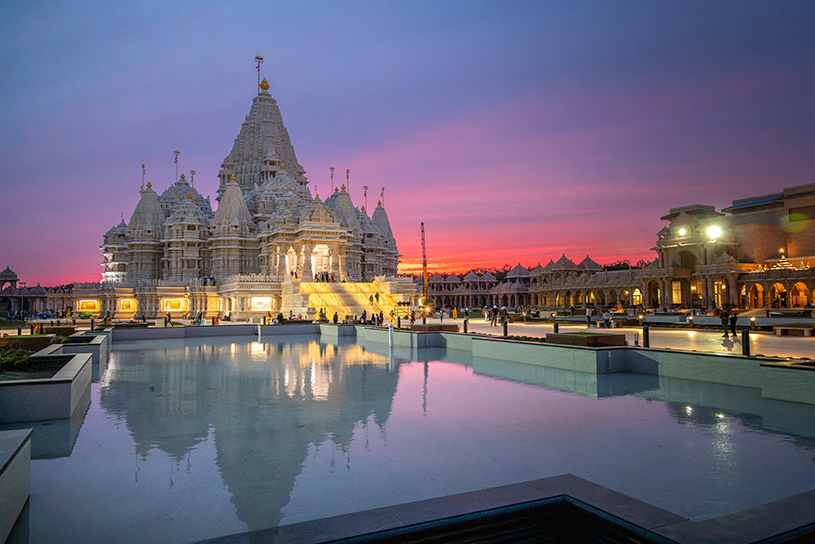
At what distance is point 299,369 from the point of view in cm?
1642

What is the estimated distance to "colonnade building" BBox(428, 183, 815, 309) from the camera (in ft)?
165

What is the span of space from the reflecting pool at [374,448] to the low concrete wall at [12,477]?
0.20 meters

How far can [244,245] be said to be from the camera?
6006cm

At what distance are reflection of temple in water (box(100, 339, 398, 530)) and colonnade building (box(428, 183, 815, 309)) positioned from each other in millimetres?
45774

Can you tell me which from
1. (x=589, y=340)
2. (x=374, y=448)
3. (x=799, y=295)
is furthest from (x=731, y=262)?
(x=374, y=448)

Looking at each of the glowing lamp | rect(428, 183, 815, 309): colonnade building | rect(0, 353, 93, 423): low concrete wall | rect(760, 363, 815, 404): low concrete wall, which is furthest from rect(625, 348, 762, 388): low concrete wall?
the glowing lamp

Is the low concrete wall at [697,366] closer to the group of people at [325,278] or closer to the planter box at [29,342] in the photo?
the planter box at [29,342]

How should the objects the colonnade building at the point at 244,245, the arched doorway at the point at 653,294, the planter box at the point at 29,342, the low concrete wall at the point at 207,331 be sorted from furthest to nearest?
the arched doorway at the point at 653,294
the colonnade building at the point at 244,245
the low concrete wall at the point at 207,331
the planter box at the point at 29,342

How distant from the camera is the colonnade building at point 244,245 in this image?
52.0 metres

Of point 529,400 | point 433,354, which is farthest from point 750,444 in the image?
point 433,354

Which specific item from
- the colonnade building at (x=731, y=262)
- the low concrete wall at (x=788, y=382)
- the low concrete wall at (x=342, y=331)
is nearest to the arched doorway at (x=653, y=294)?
the colonnade building at (x=731, y=262)

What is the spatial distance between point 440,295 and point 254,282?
5716cm

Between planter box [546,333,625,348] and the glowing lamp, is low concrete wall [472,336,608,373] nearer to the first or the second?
planter box [546,333,625,348]

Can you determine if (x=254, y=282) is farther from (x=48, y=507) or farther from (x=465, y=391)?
(x=48, y=507)
